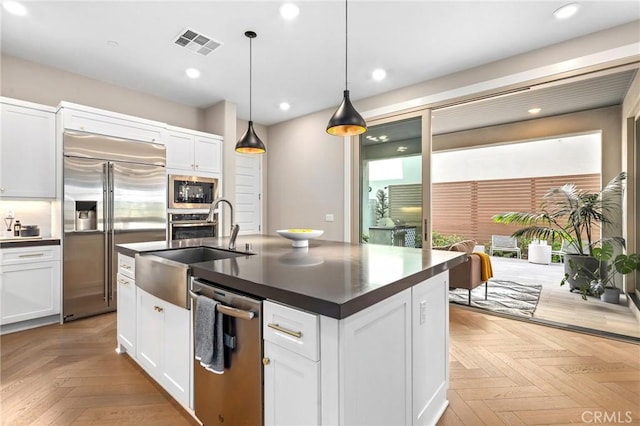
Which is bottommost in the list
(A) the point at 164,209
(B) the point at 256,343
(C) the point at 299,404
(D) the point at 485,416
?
(D) the point at 485,416

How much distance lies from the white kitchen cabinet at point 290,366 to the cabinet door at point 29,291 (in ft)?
10.7

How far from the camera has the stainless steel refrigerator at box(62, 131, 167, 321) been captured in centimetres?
331

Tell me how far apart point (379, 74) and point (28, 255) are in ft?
14.1

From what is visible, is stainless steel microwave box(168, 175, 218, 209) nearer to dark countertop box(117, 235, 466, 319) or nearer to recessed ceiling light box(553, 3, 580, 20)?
dark countertop box(117, 235, 466, 319)

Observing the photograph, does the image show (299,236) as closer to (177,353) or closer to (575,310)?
(177,353)

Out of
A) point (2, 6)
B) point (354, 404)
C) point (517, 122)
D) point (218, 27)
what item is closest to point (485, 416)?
point (354, 404)

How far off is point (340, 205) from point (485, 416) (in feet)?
11.1

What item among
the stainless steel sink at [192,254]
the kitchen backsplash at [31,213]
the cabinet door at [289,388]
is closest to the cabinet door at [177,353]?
the stainless steel sink at [192,254]

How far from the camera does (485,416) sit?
1814 mm

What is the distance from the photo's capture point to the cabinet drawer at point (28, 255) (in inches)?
118

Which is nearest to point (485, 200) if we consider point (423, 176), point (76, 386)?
point (423, 176)

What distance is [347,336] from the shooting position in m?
1.05

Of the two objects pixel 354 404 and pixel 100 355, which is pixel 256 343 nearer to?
pixel 354 404

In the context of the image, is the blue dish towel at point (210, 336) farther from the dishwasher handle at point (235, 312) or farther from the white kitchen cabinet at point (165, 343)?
the white kitchen cabinet at point (165, 343)
